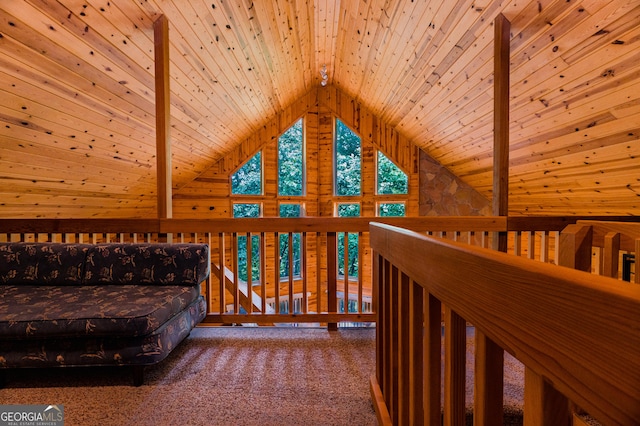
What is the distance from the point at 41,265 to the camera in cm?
214

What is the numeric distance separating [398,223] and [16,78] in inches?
112

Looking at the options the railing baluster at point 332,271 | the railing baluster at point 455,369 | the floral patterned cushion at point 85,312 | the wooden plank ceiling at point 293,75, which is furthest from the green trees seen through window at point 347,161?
the railing baluster at point 455,369

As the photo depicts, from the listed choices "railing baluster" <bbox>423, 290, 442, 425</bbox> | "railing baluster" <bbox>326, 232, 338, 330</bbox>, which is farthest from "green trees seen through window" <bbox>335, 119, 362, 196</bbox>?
"railing baluster" <bbox>423, 290, 442, 425</bbox>

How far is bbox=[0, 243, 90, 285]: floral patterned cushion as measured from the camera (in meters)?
2.13

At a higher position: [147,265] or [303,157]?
[303,157]

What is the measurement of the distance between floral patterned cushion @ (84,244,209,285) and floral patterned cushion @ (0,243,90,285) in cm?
8

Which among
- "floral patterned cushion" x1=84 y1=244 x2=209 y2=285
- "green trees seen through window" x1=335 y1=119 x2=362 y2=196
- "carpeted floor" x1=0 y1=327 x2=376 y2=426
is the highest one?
"green trees seen through window" x1=335 y1=119 x2=362 y2=196

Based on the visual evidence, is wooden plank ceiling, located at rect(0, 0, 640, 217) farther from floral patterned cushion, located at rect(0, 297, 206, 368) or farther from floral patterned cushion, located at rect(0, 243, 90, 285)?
floral patterned cushion, located at rect(0, 297, 206, 368)

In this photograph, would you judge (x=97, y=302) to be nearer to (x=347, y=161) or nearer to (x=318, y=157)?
(x=318, y=157)

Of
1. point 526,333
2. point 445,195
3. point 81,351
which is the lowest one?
point 81,351

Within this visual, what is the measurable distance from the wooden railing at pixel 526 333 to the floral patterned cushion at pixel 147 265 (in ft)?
5.33

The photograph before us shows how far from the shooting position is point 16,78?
216cm

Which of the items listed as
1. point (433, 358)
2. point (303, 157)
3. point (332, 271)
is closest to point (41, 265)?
point (332, 271)

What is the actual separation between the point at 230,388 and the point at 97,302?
87 cm
